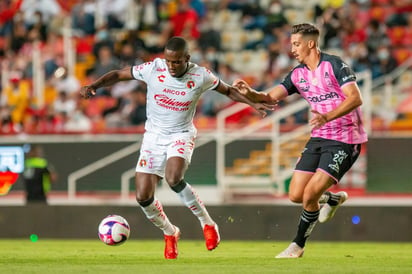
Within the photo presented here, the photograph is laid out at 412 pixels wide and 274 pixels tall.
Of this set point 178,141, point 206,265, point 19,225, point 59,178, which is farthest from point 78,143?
point 206,265

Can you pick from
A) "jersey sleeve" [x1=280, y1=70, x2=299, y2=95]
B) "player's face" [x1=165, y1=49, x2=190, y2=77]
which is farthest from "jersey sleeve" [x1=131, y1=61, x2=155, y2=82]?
"jersey sleeve" [x1=280, y1=70, x2=299, y2=95]

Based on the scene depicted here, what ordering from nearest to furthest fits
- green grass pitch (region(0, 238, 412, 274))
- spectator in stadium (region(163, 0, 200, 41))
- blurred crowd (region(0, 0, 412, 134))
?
green grass pitch (region(0, 238, 412, 274))
blurred crowd (region(0, 0, 412, 134))
spectator in stadium (region(163, 0, 200, 41))

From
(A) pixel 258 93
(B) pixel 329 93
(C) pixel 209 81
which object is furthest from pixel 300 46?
(C) pixel 209 81

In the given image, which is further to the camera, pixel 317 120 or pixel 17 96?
pixel 17 96

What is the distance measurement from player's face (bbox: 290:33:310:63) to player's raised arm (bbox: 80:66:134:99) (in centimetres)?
171

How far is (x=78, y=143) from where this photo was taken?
1834 centimetres

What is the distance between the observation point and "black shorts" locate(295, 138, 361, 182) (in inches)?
416

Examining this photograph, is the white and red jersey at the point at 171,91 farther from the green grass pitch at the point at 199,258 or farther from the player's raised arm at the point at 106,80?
the green grass pitch at the point at 199,258

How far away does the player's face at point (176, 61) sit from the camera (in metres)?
10.5

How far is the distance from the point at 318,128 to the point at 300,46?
84 cm

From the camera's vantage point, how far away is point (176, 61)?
10586 mm

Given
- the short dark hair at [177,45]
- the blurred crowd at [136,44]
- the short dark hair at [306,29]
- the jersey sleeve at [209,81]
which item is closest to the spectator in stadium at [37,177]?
the blurred crowd at [136,44]

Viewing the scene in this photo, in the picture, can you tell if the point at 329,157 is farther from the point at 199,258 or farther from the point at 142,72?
the point at 142,72

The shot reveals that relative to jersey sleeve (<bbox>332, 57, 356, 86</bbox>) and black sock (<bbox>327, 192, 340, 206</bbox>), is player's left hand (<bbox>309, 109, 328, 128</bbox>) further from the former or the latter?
black sock (<bbox>327, 192, 340, 206</bbox>)
